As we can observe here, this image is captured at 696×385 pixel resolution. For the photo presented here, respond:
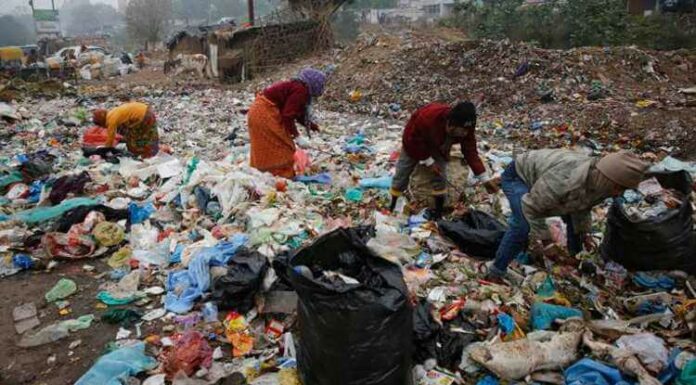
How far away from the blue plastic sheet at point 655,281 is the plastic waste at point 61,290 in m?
3.82

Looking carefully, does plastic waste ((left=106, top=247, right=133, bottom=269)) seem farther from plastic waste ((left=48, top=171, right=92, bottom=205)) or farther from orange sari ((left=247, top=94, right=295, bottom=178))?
orange sari ((left=247, top=94, right=295, bottom=178))

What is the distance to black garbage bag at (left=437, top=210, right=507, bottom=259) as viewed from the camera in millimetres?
3666

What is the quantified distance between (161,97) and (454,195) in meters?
11.1

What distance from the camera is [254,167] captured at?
17.4 ft

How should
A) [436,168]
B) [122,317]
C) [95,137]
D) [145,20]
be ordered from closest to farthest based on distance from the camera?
[122,317]
[436,168]
[95,137]
[145,20]

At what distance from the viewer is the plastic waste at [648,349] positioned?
233 centimetres

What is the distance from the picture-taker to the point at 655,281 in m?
3.24

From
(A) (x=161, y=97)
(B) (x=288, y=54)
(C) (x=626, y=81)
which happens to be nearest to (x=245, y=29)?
(B) (x=288, y=54)

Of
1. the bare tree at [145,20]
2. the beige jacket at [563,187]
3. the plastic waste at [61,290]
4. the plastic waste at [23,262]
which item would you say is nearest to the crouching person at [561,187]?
the beige jacket at [563,187]

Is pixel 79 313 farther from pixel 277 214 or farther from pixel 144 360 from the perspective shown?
pixel 277 214

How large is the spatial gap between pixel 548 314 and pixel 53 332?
2.91 meters

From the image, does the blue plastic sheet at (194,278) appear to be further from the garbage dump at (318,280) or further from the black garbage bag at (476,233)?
the black garbage bag at (476,233)

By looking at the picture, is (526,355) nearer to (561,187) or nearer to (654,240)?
(561,187)

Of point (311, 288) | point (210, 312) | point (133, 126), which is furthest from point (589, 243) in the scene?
point (133, 126)
